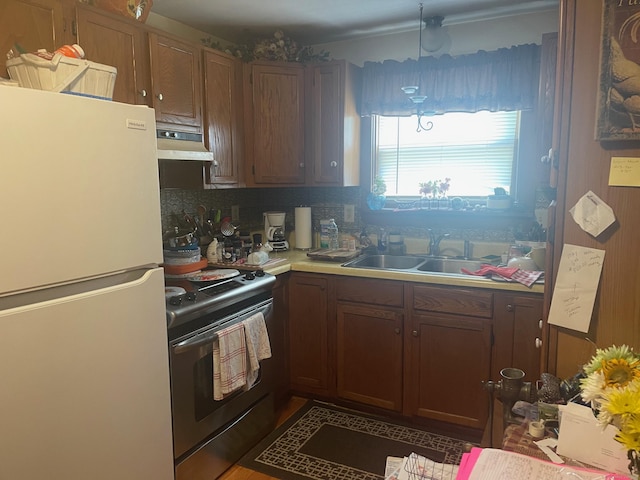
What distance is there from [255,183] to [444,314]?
1466 millimetres

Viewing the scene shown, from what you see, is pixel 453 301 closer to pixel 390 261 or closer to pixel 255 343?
pixel 390 261

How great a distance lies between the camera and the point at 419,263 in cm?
305

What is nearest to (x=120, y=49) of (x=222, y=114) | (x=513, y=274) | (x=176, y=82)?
(x=176, y=82)

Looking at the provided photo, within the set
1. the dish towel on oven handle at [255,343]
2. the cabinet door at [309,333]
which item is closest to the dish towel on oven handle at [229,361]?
the dish towel on oven handle at [255,343]

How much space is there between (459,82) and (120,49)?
1969 mm

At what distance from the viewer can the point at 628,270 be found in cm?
134

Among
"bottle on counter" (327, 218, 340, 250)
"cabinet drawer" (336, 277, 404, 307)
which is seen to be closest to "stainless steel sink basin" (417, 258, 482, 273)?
"cabinet drawer" (336, 277, 404, 307)

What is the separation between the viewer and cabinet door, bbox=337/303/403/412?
2.66m

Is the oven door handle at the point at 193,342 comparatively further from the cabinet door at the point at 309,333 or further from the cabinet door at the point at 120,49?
the cabinet door at the point at 120,49

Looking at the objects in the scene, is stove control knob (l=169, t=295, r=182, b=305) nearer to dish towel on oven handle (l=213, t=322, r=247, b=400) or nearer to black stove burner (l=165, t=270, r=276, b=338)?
black stove burner (l=165, t=270, r=276, b=338)

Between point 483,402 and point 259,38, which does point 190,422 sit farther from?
point 259,38

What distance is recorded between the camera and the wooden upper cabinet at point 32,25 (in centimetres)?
170

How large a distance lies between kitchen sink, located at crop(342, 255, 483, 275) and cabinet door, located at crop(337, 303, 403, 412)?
12.3 inches

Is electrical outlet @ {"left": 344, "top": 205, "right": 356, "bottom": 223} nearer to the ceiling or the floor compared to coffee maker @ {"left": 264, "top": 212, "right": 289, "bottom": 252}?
nearer to the ceiling
